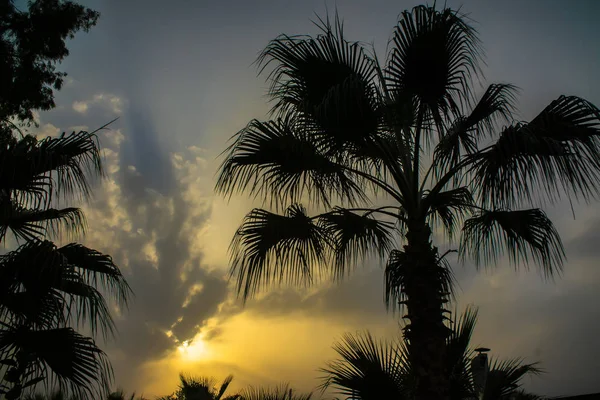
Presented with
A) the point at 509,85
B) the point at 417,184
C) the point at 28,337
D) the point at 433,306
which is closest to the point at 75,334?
the point at 28,337

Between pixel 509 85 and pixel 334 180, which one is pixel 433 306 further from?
pixel 509 85

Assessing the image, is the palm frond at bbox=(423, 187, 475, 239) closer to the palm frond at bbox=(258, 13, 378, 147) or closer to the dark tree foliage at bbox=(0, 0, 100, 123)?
the palm frond at bbox=(258, 13, 378, 147)

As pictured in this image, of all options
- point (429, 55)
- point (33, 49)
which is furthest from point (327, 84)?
point (33, 49)

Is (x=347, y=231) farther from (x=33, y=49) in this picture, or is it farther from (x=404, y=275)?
(x=33, y=49)

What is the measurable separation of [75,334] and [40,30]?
30.7 ft

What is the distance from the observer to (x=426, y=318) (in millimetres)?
5637

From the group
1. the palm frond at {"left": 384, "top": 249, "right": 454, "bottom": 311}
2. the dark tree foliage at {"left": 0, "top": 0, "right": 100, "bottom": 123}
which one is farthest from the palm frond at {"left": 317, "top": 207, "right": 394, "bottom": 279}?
the dark tree foliage at {"left": 0, "top": 0, "right": 100, "bottom": 123}

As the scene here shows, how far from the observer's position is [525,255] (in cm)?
655

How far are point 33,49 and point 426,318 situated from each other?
11.2 m

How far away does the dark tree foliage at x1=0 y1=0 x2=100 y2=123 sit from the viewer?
11.5 meters

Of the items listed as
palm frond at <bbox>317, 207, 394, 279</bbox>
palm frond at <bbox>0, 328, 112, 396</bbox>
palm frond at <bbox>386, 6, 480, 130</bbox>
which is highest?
palm frond at <bbox>386, 6, 480, 130</bbox>

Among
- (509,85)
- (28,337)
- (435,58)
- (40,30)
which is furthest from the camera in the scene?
(40,30)

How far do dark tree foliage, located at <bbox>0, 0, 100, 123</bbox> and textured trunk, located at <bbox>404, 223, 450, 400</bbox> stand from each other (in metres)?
9.72

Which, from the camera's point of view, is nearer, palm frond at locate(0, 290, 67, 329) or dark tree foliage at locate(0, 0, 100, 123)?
palm frond at locate(0, 290, 67, 329)
